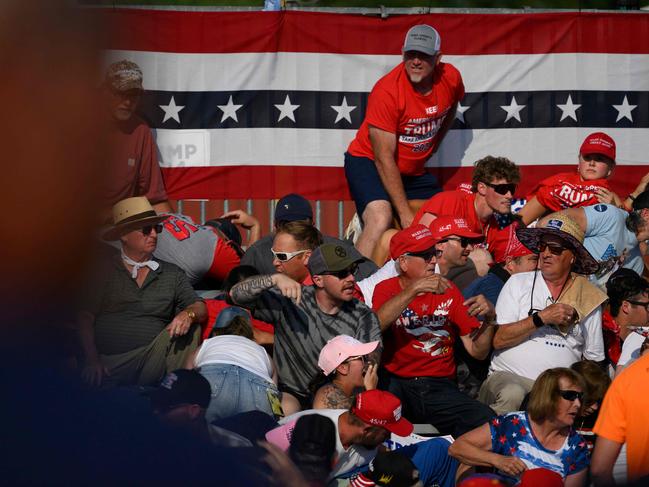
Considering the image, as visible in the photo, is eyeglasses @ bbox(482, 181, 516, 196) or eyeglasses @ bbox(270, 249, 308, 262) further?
eyeglasses @ bbox(482, 181, 516, 196)

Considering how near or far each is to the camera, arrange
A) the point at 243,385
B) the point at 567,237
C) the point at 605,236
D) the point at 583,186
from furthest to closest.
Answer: the point at 583,186 → the point at 605,236 → the point at 567,237 → the point at 243,385

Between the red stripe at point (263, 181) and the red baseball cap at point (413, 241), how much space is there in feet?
8.68

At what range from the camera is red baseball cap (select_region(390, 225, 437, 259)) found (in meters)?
5.31

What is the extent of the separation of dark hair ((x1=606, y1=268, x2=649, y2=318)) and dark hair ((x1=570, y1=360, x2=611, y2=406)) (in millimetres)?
762

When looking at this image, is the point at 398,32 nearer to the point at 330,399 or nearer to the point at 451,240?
the point at 451,240

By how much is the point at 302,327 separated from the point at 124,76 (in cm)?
419

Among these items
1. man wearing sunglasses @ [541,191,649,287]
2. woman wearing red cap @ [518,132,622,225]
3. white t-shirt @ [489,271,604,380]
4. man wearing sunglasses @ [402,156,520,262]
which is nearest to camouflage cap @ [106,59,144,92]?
white t-shirt @ [489,271,604,380]

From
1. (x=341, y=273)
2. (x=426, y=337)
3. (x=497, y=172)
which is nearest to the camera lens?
(x=341, y=273)

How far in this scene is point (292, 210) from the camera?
6.17 metres

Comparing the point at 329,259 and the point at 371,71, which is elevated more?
the point at 371,71

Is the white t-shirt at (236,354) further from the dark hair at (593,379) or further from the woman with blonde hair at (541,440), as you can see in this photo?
the dark hair at (593,379)

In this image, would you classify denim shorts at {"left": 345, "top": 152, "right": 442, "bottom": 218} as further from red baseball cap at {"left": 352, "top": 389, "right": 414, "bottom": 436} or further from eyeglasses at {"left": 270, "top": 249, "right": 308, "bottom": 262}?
red baseball cap at {"left": 352, "top": 389, "right": 414, "bottom": 436}

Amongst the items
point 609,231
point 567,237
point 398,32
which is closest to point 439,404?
point 567,237

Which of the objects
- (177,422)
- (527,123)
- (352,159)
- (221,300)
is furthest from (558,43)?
(177,422)
